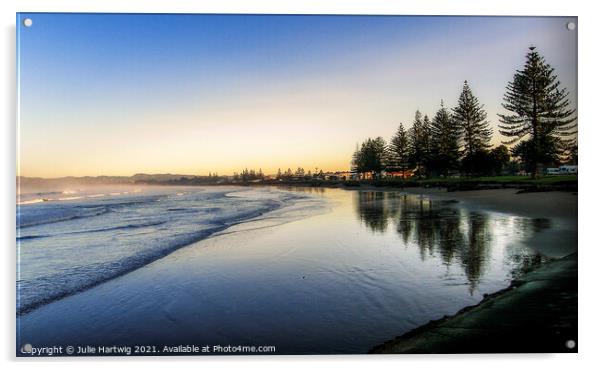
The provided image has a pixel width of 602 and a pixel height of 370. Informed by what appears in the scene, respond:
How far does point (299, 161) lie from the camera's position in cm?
629

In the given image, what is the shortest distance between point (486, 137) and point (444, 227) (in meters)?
2.00

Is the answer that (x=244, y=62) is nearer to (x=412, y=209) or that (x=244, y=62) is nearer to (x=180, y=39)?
(x=180, y=39)

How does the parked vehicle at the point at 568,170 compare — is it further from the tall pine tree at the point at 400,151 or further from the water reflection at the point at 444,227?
the tall pine tree at the point at 400,151

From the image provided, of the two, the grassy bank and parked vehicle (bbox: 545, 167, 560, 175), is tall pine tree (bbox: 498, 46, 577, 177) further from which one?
the grassy bank

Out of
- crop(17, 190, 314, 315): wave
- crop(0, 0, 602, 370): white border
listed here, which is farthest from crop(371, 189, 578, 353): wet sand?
crop(17, 190, 314, 315): wave

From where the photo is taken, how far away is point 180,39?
4.48m

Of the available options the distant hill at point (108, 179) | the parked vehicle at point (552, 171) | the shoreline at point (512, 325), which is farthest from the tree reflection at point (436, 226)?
the distant hill at point (108, 179)

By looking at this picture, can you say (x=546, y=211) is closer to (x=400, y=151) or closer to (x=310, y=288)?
(x=400, y=151)

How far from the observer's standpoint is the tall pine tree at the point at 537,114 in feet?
14.4

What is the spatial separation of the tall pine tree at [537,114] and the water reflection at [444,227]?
3.35 ft
